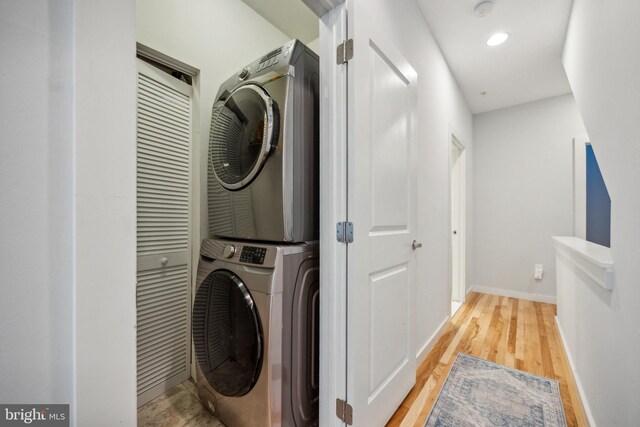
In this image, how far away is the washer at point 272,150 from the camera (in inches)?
46.0

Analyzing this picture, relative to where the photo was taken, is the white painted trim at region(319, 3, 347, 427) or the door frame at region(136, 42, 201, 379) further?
the door frame at region(136, 42, 201, 379)

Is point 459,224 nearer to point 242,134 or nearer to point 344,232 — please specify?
point 344,232

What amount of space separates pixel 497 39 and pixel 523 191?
7.16 feet

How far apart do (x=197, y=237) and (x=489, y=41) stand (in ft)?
9.80

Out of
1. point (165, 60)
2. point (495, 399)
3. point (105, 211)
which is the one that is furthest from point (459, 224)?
point (105, 211)

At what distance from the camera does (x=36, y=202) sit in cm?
44

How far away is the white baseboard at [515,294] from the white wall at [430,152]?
5.12ft

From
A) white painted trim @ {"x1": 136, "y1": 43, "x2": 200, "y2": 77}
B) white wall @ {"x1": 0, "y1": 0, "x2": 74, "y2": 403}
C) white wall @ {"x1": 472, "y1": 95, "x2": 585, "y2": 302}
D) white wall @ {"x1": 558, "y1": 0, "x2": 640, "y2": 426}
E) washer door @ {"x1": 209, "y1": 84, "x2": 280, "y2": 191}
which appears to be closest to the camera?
white wall @ {"x1": 0, "y1": 0, "x2": 74, "y2": 403}

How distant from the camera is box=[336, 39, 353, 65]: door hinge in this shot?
1106mm

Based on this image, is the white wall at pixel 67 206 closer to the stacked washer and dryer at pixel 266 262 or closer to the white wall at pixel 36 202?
the white wall at pixel 36 202

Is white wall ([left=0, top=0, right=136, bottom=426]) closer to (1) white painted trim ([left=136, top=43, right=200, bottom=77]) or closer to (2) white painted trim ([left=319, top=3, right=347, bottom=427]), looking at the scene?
(2) white painted trim ([left=319, top=3, right=347, bottom=427])

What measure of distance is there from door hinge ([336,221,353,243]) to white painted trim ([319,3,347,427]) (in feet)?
0.07

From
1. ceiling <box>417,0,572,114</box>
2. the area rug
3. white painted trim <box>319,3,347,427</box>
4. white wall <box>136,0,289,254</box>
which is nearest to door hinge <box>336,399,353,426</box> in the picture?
white painted trim <box>319,3,347,427</box>

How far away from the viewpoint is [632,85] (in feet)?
2.82
